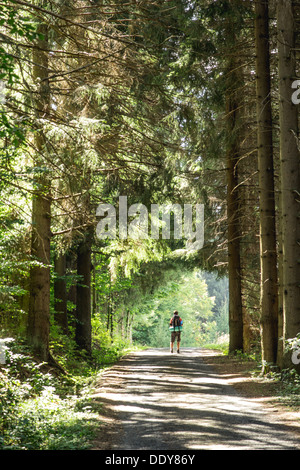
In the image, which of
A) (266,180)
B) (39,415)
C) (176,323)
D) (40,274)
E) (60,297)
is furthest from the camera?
(176,323)

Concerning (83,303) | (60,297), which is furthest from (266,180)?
(83,303)

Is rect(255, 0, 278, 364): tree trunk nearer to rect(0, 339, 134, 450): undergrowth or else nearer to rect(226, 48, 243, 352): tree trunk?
rect(226, 48, 243, 352): tree trunk

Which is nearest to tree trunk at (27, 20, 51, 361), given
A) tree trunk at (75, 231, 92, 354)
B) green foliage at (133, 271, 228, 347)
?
tree trunk at (75, 231, 92, 354)

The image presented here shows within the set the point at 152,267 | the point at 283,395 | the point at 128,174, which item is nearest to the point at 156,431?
the point at 283,395

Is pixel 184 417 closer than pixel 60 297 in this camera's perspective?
Yes

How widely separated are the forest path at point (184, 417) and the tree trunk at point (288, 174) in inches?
86.9

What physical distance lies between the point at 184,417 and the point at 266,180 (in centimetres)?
649

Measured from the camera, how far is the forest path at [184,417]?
6105 mm

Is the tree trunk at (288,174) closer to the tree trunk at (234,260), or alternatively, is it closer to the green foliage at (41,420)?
the green foliage at (41,420)

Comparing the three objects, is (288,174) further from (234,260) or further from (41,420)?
(41,420)

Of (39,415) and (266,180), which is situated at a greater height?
(266,180)

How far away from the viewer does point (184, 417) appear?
772 centimetres

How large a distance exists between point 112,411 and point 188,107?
8.41m

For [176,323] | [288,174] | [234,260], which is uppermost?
[288,174]
